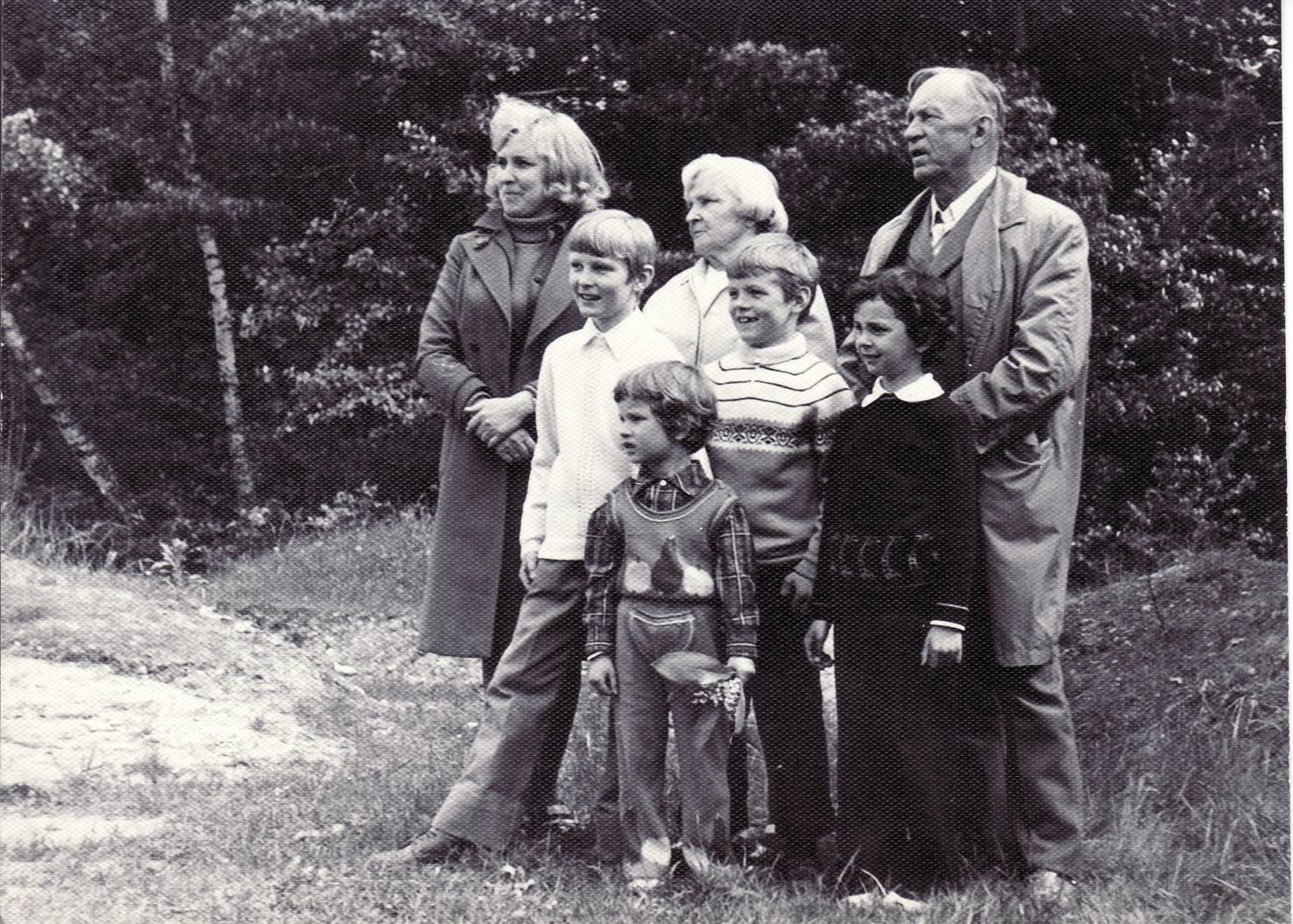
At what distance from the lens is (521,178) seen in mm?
4164

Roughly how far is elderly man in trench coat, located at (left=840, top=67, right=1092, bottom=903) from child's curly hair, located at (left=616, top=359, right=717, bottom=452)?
21.1 inches

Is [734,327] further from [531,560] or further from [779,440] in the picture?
[531,560]

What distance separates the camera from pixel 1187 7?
23.3ft

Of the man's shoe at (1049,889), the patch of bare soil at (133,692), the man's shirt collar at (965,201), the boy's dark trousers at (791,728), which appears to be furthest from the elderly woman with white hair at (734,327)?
the patch of bare soil at (133,692)

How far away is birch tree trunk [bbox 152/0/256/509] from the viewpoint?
14.7 metres

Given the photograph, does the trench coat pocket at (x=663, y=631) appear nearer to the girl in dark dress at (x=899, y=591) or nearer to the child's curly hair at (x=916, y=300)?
the girl in dark dress at (x=899, y=591)

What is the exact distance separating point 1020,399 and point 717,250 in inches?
35.6

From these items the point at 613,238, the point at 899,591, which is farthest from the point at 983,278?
the point at 613,238

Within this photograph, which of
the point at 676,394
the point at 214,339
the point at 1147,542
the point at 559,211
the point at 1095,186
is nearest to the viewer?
the point at 676,394

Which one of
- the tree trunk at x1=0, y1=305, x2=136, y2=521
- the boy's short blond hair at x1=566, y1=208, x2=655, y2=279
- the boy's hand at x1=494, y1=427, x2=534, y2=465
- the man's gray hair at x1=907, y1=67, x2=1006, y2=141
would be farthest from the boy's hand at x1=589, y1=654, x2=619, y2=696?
the tree trunk at x1=0, y1=305, x2=136, y2=521

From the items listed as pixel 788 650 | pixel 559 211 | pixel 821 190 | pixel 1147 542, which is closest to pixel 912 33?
pixel 821 190

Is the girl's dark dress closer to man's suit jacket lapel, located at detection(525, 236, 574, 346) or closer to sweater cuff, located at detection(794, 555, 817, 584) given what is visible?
sweater cuff, located at detection(794, 555, 817, 584)

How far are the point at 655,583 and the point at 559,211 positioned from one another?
1.22 meters

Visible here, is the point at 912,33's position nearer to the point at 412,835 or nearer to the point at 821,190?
the point at 821,190
